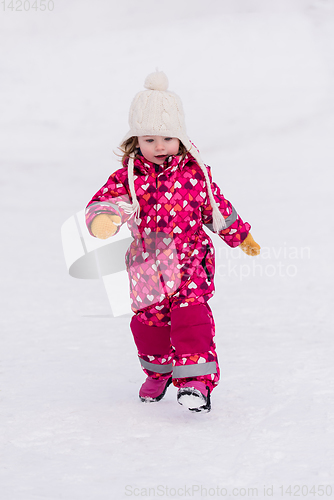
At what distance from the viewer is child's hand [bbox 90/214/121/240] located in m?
2.30

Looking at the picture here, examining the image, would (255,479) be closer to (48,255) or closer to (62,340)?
(62,340)

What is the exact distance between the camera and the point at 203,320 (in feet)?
8.01

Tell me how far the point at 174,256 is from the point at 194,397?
0.54 metres

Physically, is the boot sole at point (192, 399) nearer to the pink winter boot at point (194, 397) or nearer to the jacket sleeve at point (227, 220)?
the pink winter boot at point (194, 397)

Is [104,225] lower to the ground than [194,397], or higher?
higher

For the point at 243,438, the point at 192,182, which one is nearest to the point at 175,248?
the point at 192,182

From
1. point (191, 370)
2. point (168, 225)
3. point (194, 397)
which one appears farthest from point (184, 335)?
point (168, 225)

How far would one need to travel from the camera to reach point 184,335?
2.41m

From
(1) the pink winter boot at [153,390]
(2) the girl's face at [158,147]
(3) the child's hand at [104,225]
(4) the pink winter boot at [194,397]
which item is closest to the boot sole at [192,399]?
(4) the pink winter boot at [194,397]

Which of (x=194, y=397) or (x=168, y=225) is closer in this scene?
(x=194, y=397)

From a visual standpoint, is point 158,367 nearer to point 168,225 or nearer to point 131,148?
point 168,225

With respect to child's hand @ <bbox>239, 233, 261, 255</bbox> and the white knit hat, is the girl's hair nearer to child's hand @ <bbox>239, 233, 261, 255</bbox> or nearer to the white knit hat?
the white knit hat

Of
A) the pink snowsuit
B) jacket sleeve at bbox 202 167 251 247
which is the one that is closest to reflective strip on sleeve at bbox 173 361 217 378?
the pink snowsuit

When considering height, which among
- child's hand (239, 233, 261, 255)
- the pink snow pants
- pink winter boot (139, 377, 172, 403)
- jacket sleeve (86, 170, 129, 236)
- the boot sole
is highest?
jacket sleeve (86, 170, 129, 236)
